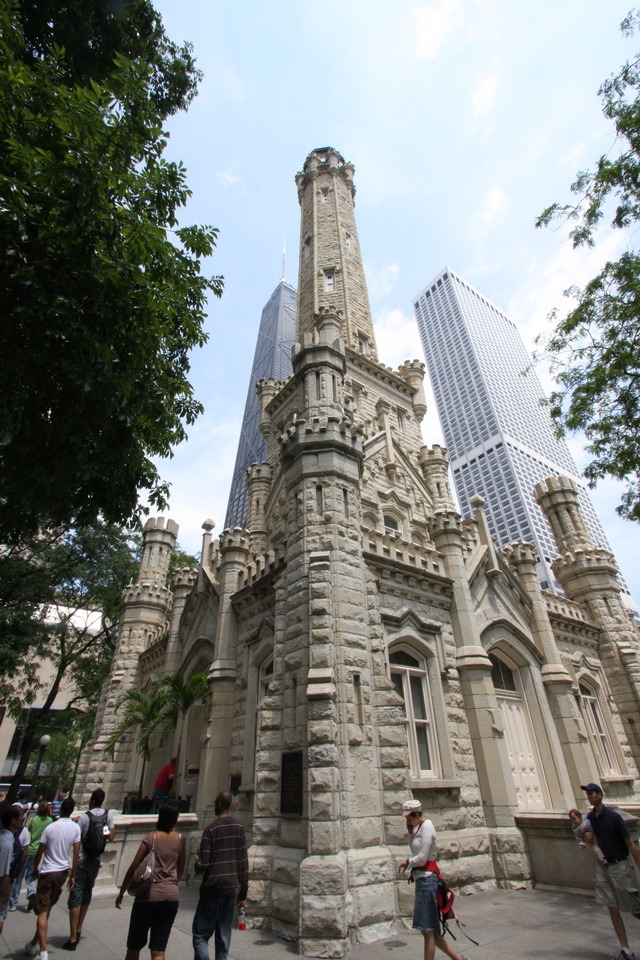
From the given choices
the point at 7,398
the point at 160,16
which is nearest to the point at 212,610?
the point at 7,398

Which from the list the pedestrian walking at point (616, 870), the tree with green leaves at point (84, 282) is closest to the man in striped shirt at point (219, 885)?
the pedestrian walking at point (616, 870)

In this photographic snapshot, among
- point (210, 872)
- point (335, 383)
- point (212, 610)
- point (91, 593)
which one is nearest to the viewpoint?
point (210, 872)

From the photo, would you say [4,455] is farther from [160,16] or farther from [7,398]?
[160,16]

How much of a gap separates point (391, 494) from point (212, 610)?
275 inches

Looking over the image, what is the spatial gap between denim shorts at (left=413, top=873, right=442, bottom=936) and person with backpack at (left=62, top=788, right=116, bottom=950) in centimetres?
410

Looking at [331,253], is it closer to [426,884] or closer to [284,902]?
[284,902]

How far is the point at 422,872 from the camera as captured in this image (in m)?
5.84

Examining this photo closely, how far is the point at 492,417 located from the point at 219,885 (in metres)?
93.2

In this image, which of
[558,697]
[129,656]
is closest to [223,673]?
[129,656]

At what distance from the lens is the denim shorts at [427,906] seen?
557 centimetres

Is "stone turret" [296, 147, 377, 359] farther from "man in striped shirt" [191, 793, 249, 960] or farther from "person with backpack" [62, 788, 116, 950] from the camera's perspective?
"man in striped shirt" [191, 793, 249, 960]

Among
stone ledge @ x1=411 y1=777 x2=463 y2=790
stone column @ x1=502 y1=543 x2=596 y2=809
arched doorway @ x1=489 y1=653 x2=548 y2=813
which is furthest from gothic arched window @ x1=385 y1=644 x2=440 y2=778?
stone column @ x1=502 y1=543 x2=596 y2=809

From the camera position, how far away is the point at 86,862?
6926 millimetres

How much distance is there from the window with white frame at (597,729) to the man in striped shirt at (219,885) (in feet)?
45.3
